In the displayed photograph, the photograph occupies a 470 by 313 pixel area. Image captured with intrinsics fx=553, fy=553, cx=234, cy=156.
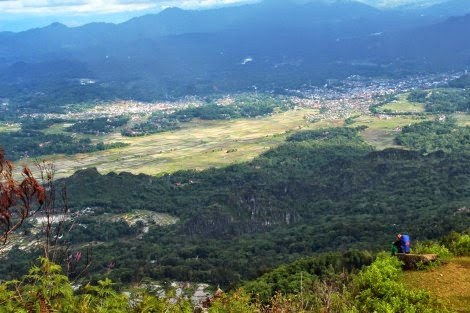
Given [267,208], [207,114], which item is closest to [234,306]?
[267,208]

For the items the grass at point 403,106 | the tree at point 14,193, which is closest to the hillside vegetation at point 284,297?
the tree at point 14,193

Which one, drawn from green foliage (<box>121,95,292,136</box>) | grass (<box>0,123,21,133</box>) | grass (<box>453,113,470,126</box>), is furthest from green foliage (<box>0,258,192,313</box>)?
grass (<box>0,123,21,133</box>)

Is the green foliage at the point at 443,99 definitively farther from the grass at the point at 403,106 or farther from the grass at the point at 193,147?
the grass at the point at 193,147

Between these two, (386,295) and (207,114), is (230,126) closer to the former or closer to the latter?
(207,114)

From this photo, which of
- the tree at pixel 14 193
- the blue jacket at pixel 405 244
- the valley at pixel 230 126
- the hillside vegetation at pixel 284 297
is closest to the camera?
the tree at pixel 14 193

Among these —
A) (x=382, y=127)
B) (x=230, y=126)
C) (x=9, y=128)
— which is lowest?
(x=230, y=126)
